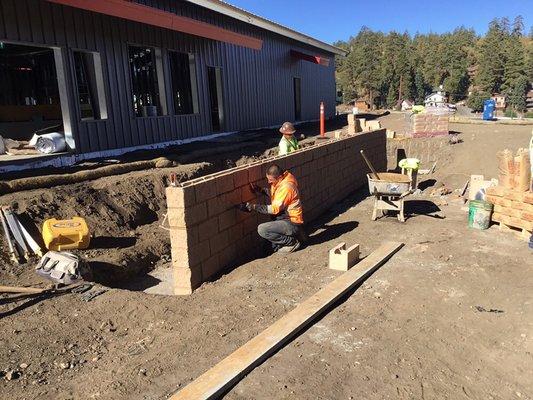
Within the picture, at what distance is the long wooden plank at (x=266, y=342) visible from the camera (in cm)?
297

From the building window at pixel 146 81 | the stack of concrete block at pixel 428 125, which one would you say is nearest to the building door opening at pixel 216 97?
the building window at pixel 146 81

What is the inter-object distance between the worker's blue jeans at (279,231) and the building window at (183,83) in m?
7.46

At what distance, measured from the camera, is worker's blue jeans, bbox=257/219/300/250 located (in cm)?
603

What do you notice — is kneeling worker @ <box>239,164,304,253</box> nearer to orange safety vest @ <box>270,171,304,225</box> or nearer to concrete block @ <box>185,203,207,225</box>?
orange safety vest @ <box>270,171,304,225</box>

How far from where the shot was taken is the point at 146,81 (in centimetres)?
1170

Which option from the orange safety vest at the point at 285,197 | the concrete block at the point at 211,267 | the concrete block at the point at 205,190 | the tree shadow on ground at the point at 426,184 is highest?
the concrete block at the point at 205,190

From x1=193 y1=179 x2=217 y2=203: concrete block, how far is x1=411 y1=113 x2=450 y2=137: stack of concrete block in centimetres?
1089

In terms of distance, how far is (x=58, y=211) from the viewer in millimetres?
6355

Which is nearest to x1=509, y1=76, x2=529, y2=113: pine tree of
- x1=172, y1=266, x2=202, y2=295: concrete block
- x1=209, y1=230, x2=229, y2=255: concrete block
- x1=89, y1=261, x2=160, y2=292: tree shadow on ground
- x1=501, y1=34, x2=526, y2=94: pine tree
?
x1=501, y1=34, x2=526, y2=94: pine tree

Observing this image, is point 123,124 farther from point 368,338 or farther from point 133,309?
point 368,338

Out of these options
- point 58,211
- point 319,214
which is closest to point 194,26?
point 319,214

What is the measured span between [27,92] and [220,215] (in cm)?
1110

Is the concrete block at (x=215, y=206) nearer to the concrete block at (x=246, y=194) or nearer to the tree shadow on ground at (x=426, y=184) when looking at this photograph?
the concrete block at (x=246, y=194)

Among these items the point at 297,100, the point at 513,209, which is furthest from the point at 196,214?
the point at 297,100
